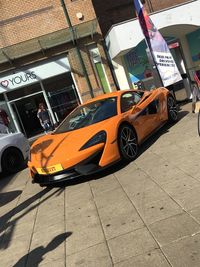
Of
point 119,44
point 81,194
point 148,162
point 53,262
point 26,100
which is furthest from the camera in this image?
point 26,100

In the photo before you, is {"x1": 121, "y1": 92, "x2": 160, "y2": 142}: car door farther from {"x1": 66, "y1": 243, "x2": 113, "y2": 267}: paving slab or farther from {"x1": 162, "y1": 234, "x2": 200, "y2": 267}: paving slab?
{"x1": 162, "y1": 234, "x2": 200, "y2": 267}: paving slab

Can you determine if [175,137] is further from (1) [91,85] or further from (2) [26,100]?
(2) [26,100]

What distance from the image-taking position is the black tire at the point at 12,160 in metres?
10.4

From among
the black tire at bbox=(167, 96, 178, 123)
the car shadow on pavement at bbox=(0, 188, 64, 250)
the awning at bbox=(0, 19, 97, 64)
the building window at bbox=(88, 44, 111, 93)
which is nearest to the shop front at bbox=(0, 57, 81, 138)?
the awning at bbox=(0, 19, 97, 64)

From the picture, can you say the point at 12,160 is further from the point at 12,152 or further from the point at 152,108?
the point at 152,108

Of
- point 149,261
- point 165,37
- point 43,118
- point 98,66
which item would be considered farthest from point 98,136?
point 165,37

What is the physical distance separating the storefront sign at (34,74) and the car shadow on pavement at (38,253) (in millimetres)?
13145

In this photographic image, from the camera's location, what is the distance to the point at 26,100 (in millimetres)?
17938

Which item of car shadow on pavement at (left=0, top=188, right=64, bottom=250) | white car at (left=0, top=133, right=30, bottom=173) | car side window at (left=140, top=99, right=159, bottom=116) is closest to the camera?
car shadow on pavement at (left=0, top=188, right=64, bottom=250)

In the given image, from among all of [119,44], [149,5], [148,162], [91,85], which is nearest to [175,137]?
[148,162]

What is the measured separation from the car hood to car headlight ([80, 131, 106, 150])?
87 millimetres

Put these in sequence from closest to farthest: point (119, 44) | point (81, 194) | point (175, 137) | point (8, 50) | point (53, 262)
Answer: point (53, 262)
point (81, 194)
point (175, 137)
point (119, 44)
point (8, 50)

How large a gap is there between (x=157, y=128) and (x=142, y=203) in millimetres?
4138

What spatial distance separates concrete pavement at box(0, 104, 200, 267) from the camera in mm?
4023
